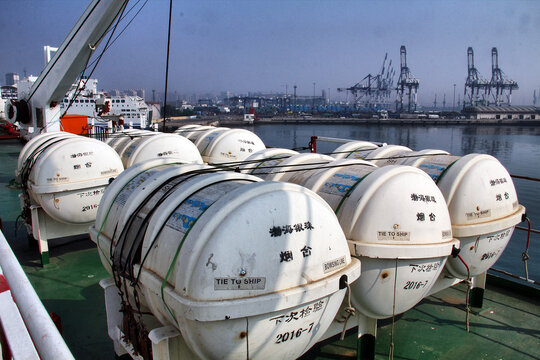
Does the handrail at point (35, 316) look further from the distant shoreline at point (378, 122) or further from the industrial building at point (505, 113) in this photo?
the industrial building at point (505, 113)

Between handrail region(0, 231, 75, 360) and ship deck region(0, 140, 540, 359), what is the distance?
3666 mm

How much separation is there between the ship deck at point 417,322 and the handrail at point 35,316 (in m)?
3.67

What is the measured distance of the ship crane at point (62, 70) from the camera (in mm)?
10086

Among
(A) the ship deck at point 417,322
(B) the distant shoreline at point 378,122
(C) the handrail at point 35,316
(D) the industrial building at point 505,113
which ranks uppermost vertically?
(D) the industrial building at point 505,113

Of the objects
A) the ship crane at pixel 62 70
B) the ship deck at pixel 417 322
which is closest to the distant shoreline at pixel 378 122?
the ship crane at pixel 62 70

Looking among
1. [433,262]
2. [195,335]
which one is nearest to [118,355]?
[195,335]

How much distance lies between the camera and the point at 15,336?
1425 mm

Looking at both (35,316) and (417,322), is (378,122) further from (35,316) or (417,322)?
(35,316)

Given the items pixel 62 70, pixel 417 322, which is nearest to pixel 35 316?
pixel 417 322

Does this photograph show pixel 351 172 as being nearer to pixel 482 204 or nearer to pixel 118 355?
pixel 482 204

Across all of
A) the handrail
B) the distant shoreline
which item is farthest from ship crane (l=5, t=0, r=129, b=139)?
the distant shoreline

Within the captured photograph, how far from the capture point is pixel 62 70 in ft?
36.8

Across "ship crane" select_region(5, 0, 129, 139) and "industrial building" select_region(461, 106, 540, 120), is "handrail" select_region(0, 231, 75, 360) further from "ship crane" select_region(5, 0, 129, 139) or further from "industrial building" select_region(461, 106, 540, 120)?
"industrial building" select_region(461, 106, 540, 120)

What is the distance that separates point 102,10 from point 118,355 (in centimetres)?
855
